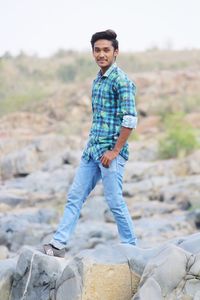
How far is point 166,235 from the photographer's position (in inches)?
595

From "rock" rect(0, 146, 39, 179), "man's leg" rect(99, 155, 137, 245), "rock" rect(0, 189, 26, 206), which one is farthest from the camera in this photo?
"rock" rect(0, 146, 39, 179)

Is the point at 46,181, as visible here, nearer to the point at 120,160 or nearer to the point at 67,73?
the point at 120,160

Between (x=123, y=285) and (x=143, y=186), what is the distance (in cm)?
1629

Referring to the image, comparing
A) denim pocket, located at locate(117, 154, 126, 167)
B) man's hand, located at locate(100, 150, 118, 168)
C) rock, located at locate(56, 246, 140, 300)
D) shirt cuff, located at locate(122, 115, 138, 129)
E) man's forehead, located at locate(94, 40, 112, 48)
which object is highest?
man's forehead, located at locate(94, 40, 112, 48)

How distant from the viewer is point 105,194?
239 inches

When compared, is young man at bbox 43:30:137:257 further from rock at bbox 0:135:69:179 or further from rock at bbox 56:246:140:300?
rock at bbox 0:135:69:179

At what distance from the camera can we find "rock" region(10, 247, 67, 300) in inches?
220

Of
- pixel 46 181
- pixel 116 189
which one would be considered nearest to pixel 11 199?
pixel 46 181

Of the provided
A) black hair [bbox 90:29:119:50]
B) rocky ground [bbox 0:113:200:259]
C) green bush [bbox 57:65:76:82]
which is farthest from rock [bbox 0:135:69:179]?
green bush [bbox 57:65:76:82]

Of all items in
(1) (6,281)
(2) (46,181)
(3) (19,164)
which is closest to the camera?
(1) (6,281)

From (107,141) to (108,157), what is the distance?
13 cm

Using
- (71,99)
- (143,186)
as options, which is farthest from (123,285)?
(71,99)

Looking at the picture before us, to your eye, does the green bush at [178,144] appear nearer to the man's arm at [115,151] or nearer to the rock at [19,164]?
the rock at [19,164]

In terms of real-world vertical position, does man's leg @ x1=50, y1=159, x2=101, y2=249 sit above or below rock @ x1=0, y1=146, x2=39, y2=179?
above
